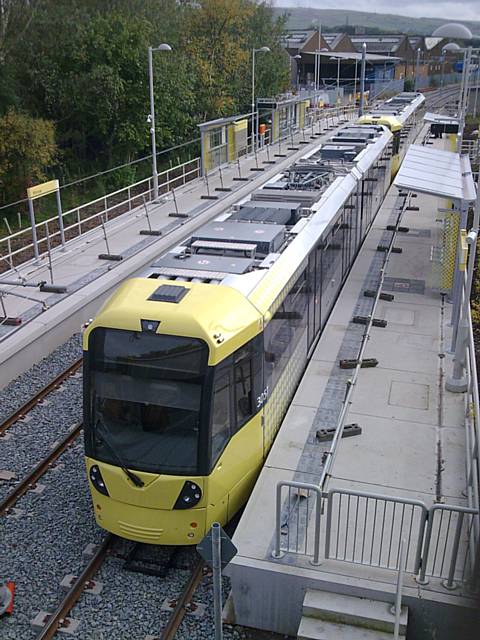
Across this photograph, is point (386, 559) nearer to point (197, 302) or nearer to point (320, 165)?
point (197, 302)

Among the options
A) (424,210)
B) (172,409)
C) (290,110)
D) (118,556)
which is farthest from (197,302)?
(290,110)

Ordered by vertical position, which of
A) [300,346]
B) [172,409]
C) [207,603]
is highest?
[172,409]

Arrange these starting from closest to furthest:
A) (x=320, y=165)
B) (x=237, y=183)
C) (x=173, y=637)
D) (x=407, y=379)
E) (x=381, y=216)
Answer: (x=173, y=637) → (x=407, y=379) → (x=320, y=165) → (x=381, y=216) → (x=237, y=183)

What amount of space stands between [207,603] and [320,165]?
1051 centimetres

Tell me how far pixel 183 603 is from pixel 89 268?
1156 cm

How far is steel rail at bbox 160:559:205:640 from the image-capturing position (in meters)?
6.84

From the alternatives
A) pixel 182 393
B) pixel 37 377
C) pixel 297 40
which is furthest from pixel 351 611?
pixel 297 40

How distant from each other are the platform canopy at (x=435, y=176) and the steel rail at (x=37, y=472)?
8.01m

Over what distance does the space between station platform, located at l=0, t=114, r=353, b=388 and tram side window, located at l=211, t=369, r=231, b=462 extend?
6.44 meters

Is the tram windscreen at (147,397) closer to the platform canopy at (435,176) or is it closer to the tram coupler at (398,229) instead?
the platform canopy at (435,176)

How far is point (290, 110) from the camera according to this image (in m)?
41.6

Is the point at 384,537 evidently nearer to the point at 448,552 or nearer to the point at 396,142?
the point at 448,552

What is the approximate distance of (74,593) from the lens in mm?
7293

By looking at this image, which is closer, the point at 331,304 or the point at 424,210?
the point at 331,304
